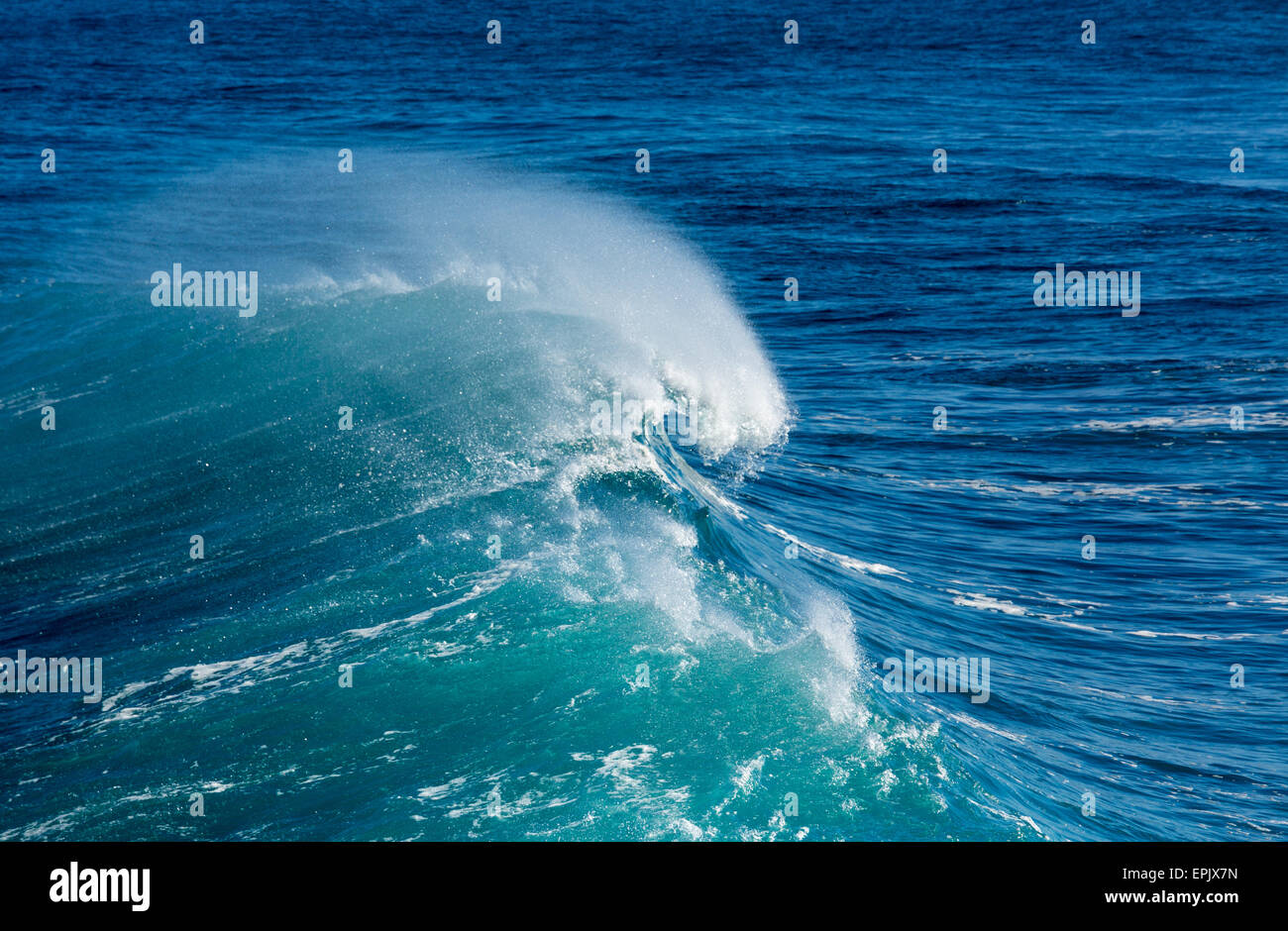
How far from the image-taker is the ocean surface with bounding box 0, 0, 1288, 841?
33.3ft

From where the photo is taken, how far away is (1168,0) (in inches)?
2092

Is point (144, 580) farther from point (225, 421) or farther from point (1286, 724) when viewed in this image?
point (1286, 724)

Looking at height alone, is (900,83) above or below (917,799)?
above

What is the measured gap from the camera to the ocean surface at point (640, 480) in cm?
1015

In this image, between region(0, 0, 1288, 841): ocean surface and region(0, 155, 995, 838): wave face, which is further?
region(0, 0, 1288, 841): ocean surface

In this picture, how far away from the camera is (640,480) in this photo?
14.6 meters

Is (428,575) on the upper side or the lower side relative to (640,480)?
lower

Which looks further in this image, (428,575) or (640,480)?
(640,480)

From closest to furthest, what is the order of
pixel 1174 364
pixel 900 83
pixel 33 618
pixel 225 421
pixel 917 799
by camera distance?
pixel 917 799 → pixel 33 618 → pixel 225 421 → pixel 1174 364 → pixel 900 83

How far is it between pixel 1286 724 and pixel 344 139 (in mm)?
33684

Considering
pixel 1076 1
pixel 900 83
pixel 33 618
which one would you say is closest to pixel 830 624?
pixel 33 618

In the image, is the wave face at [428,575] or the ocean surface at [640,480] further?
the ocean surface at [640,480]

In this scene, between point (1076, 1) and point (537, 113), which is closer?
point (537, 113)

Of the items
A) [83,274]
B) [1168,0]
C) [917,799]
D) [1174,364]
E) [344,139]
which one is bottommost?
[917,799]
